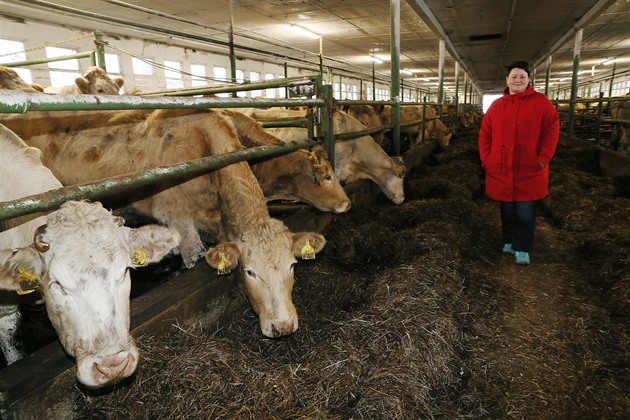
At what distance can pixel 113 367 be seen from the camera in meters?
1.64

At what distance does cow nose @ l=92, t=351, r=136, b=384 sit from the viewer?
1.61m

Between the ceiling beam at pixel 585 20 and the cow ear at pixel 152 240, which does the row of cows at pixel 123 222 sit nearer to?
the cow ear at pixel 152 240

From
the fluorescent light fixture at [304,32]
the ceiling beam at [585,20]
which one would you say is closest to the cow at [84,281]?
the fluorescent light fixture at [304,32]

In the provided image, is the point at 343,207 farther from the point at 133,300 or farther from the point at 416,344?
the point at 133,300

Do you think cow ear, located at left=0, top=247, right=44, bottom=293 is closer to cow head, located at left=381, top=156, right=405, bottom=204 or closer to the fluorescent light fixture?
cow head, located at left=381, top=156, right=405, bottom=204

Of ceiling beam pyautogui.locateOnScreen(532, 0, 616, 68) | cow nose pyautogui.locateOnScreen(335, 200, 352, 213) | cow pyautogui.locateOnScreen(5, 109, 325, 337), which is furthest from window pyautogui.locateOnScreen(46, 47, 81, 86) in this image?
ceiling beam pyautogui.locateOnScreen(532, 0, 616, 68)

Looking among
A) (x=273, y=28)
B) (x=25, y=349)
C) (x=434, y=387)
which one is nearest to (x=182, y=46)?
(x=273, y=28)

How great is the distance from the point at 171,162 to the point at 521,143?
3137mm

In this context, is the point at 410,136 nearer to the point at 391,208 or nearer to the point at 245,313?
the point at 391,208

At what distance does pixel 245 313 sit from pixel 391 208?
A: 2875 millimetres

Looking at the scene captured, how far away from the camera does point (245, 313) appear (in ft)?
9.63

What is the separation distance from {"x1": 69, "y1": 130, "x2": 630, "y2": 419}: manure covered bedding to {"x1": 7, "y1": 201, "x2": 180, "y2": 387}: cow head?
34cm

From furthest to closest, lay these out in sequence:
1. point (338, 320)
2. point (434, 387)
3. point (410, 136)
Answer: point (410, 136)
point (338, 320)
point (434, 387)

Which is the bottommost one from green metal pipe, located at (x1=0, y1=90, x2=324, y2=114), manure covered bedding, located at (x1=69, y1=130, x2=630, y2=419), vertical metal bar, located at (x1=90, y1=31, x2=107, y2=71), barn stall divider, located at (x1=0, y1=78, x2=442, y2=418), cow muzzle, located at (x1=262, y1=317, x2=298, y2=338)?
manure covered bedding, located at (x1=69, y1=130, x2=630, y2=419)
